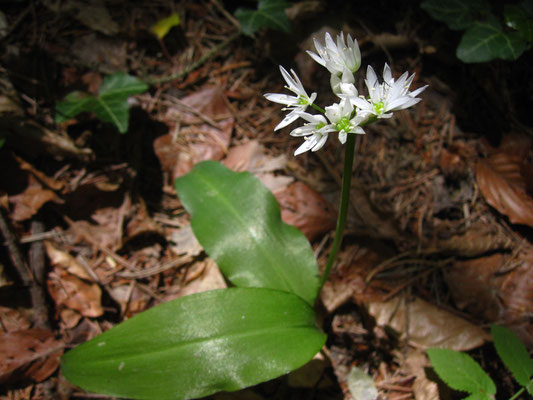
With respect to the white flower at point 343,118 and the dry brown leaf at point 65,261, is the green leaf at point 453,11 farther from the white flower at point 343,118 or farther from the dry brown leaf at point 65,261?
the dry brown leaf at point 65,261

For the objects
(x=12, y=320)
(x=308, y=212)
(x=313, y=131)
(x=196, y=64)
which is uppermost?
(x=196, y=64)

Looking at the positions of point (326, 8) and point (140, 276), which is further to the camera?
point (326, 8)

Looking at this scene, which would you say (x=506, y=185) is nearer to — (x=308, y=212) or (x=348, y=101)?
(x=308, y=212)

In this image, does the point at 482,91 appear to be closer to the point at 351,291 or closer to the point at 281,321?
the point at 351,291

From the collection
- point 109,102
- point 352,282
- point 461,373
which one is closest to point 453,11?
point 352,282

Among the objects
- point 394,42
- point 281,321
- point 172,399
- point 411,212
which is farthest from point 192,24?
point 172,399

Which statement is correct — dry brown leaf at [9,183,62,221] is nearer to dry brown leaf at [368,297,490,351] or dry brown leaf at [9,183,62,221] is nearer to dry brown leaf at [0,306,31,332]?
dry brown leaf at [0,306,31,332]

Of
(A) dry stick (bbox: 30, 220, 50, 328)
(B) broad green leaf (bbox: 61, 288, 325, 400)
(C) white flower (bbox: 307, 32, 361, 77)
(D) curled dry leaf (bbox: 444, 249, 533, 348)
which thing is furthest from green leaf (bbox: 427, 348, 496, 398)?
(A) dry stick (bbox: 30, 220, 50, 328)
